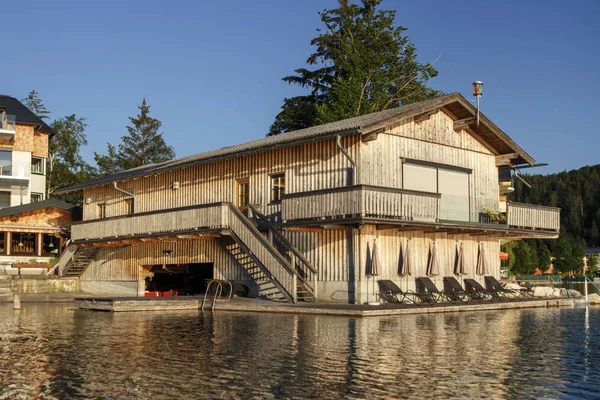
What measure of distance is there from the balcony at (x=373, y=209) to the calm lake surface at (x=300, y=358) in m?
3.63

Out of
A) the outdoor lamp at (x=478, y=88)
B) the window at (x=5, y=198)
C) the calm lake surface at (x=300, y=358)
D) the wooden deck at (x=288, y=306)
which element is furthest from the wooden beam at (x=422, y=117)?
the window at (x=5, y=198)

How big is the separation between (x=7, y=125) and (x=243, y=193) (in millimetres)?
30565

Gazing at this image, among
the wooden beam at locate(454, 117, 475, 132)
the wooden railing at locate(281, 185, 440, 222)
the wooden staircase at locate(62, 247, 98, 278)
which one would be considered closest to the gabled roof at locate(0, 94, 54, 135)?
the wooden staircase at locate(62, 247, 98, 278)

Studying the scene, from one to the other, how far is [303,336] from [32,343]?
225 inches

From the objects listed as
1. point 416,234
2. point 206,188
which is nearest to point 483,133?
point 416,234

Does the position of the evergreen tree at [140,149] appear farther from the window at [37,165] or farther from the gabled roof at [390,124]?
the gabled roof at [390,124]

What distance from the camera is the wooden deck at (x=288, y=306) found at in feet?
70.7

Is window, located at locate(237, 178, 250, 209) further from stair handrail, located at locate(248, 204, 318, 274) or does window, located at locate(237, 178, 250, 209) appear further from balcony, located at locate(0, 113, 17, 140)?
balcony, located at locate(0, 113, 17, 140)

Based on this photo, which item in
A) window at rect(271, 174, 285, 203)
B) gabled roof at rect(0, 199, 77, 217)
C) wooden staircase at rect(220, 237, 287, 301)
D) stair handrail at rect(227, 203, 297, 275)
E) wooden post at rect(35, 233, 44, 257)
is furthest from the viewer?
wooden post at rect(35, 233, 44, 257)

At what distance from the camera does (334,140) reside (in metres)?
25.5

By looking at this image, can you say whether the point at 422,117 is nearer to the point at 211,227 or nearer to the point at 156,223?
the point at 211,227

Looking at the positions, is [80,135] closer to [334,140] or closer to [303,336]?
[334,140]

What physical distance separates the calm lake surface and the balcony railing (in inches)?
1419

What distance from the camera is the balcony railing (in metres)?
52.4
